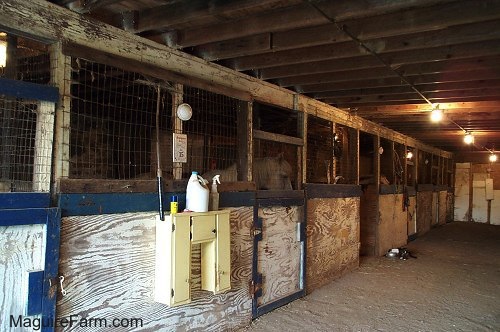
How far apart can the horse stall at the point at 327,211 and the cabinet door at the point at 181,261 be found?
7.58 feet

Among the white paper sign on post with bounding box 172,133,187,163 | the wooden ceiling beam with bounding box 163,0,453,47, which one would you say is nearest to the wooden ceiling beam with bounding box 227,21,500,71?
the wooden ceiling beam with bounding box 163,0,453,47

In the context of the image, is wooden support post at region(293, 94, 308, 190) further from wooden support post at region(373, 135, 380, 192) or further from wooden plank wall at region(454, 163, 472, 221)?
wooden plank wall at region(454, 163, 472, 221)

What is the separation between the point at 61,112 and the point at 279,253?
2699mm

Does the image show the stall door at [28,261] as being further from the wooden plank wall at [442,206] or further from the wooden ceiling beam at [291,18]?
the wooden plank wall at [442,206]

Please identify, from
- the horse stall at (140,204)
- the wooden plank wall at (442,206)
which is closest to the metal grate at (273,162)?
the horse stall at (140,204)

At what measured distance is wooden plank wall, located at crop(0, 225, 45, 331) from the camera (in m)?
2.05

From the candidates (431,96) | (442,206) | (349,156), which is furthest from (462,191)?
(431,96)

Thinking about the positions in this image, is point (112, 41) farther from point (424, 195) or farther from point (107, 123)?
point (424, 195)

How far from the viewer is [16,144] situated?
7.82 feet

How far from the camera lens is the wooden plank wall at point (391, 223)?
7.28 meters

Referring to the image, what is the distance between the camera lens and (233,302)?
3.55m

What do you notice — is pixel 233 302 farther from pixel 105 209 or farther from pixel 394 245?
pixel 394 245

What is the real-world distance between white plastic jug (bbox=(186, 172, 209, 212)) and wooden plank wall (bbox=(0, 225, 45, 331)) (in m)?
1.04

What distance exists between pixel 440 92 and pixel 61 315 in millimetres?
Answer: 4469
